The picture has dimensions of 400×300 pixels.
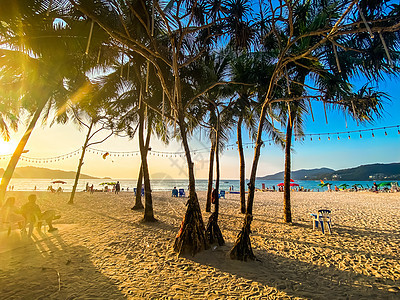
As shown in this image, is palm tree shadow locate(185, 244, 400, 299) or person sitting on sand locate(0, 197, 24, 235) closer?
palm tree shadow locate(185, 244, 400, 299)

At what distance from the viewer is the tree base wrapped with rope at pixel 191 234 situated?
4336 mm

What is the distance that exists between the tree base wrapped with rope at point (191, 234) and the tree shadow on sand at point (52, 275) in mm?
1606

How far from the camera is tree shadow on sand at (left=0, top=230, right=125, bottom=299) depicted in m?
2.74

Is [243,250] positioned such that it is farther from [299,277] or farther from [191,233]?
[191,233]

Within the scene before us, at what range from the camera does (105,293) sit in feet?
9.18

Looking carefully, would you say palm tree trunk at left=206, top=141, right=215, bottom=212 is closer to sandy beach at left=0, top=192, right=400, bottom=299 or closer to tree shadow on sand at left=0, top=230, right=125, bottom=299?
sandy beach at left=0, top=192, right=400, bottom=299

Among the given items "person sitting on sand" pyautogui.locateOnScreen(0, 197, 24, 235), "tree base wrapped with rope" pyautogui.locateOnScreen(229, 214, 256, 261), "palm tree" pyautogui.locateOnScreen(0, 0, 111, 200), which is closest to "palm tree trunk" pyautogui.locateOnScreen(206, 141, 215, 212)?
"tree base wrapped with rope" pyautogui.locateOnScreen(229, 214, 256, 261)

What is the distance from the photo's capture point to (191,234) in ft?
14.3

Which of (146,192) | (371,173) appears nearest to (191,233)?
(146,192)

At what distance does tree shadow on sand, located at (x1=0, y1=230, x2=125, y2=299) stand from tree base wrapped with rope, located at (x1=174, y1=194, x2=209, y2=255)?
5.27 feet

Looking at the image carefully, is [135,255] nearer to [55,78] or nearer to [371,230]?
[55,78]

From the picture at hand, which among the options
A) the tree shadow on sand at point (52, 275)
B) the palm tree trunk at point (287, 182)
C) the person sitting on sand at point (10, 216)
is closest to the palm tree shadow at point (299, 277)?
the tree shadow on sand at point (52, 275)

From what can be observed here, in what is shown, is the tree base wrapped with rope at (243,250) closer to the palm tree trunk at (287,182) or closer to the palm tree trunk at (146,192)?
the palm tree trunk at (287,182)

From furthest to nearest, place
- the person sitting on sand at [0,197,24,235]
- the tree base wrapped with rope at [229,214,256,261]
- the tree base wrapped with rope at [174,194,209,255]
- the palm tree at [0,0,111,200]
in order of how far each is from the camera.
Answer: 1. the person sitting on sand at [0,197,24,235]
2. the palm tree at [0,0,111,200]
3. the tree base wrapped with rope at [174,194,209,255]
4. the tree base wrapped with rope at [229,214,256,261]
